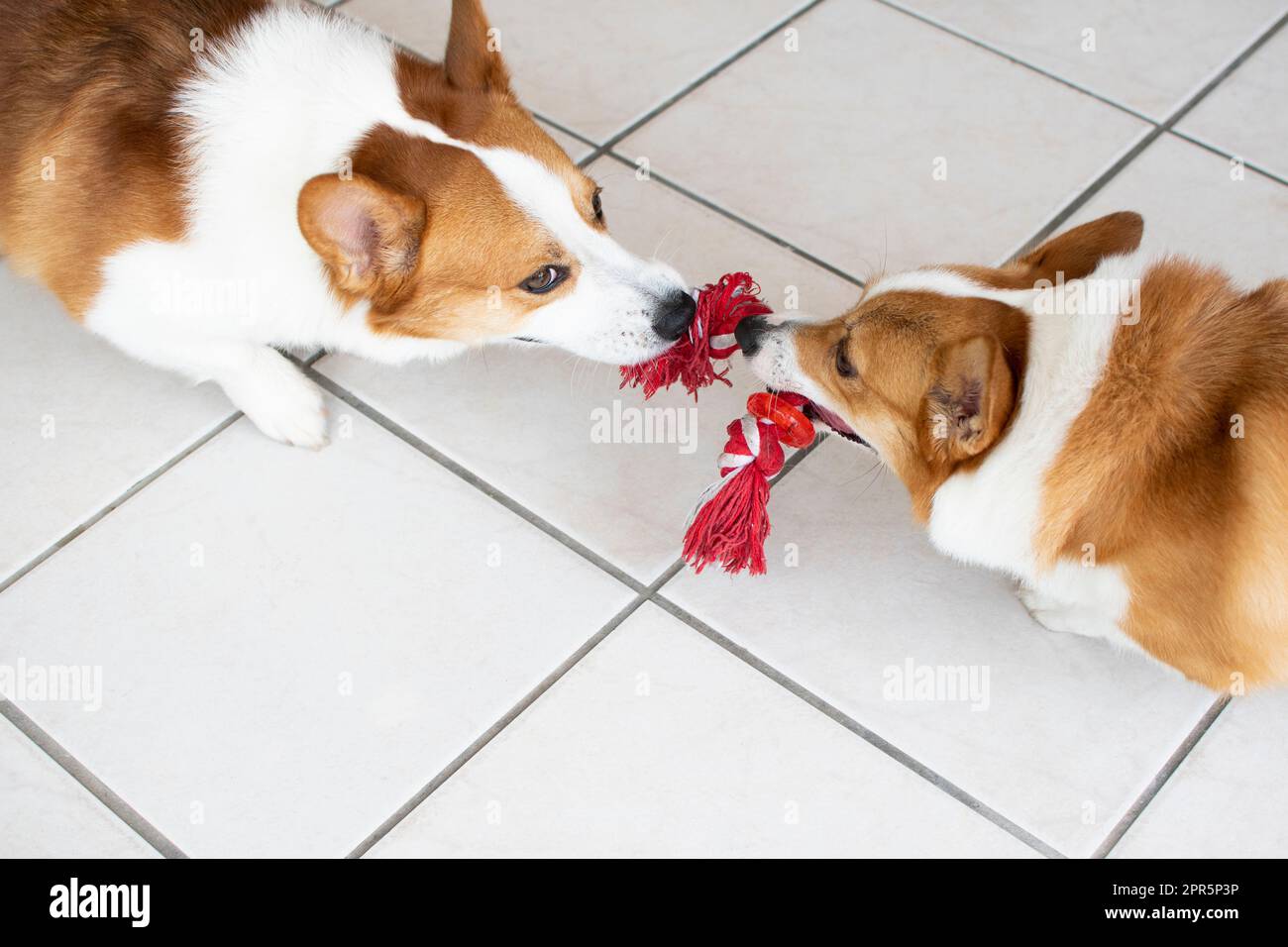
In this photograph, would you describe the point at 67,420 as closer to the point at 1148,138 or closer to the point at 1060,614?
the point at 1060,614

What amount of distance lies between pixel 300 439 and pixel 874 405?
92cm

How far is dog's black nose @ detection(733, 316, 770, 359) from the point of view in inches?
64.7

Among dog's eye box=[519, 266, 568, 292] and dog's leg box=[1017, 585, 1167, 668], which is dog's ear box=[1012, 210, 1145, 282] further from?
dog's eye box=[519, 266, 568, 292]

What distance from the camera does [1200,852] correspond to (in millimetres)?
1545

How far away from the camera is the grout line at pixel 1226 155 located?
2.28 metres

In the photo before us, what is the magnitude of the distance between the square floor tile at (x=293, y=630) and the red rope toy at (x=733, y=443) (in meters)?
0.18

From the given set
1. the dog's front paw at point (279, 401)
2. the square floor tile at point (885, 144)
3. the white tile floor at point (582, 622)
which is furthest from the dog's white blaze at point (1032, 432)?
the dog's front paw at point (279, 401)

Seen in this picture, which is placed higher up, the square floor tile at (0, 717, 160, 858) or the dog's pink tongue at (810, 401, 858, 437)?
the dog's pink tongue at (810, 401, 858, 437)

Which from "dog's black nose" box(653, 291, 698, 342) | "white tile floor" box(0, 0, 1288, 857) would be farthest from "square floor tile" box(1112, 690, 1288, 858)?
"dog's black nose" box(653, 291, 698, 342)

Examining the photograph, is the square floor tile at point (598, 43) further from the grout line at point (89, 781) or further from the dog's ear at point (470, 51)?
the grout line at point (89, 781)

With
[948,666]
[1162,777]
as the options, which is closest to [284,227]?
[948,666]

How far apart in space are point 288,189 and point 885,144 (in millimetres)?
1254

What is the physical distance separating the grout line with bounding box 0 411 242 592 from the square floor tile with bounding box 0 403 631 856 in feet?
0.04
